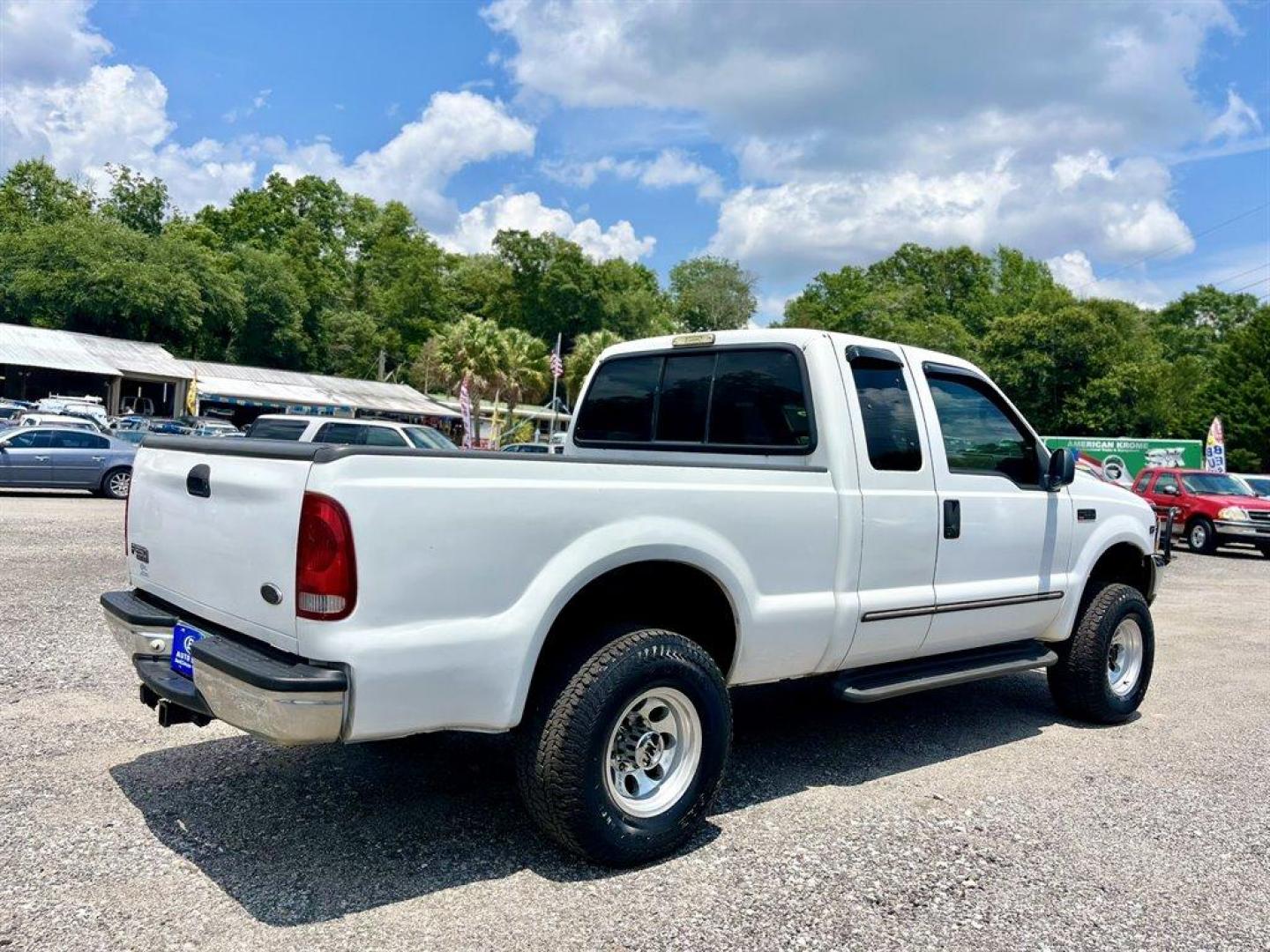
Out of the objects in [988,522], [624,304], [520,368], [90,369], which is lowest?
[988,522]

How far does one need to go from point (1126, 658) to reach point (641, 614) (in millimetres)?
3781

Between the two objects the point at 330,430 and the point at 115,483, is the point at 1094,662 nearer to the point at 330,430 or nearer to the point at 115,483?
the point at 330,430

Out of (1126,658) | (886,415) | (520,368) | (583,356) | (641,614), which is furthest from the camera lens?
(583,356)

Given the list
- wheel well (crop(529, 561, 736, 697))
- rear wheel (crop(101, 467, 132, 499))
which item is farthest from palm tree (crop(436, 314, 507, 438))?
wheel well (crop(529, 561, 736, 697))

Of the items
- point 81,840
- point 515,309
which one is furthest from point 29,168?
point 81,840

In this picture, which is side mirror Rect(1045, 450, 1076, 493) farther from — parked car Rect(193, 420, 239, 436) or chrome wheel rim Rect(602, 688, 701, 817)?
parked car Rect(193, 420, 239, 436)

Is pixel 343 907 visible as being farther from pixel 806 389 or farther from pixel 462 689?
pixel 806 389

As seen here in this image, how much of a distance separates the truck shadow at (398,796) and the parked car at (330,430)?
30.1ft

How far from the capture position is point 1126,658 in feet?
19.8

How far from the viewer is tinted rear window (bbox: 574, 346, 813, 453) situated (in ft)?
14.8

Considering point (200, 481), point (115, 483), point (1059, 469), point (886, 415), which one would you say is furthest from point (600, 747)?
point (115, 483)

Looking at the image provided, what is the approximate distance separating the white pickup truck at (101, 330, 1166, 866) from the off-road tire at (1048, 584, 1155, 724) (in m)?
0.09

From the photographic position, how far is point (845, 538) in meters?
4.19

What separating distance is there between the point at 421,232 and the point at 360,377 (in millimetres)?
24173
